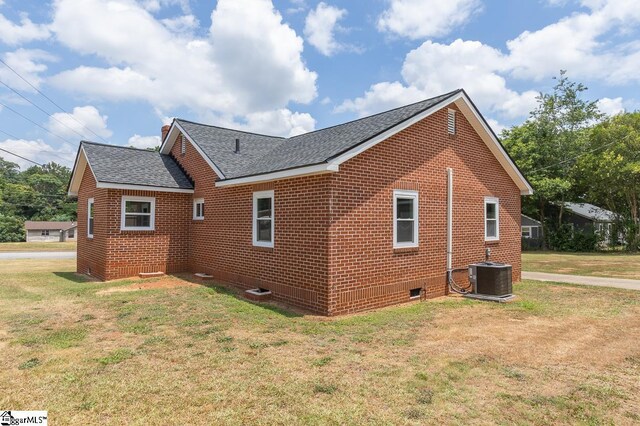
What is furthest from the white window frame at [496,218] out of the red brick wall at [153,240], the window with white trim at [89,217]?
the window with white trim at [89,217]

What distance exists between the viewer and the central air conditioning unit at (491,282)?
10312 mm

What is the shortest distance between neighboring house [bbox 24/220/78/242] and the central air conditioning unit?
76603 millimetres

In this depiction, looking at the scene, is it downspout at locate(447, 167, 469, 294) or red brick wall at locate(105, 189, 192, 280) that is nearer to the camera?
downspout at locate(447, 167, 469, 294)

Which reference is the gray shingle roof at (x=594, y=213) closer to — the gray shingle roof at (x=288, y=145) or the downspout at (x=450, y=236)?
the downspout at (x=450, y=236)

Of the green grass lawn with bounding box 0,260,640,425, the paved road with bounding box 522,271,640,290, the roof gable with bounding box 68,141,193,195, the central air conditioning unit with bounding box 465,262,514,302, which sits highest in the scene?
the roof gable with bounding box 68,141,193,195

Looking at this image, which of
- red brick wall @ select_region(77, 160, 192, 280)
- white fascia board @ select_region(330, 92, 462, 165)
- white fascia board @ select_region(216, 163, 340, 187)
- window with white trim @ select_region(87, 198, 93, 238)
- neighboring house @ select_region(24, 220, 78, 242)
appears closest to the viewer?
white fascia board @ select_region(216, 163, 340, 187)

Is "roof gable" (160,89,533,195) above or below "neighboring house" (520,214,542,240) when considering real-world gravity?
above

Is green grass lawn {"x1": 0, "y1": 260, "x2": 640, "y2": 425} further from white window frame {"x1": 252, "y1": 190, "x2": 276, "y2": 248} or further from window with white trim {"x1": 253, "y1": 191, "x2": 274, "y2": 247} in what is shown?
window with white trim {"x1": 253, "y1": 191, "x2": 274, "y2": 247}

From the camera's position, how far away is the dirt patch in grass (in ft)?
35.9

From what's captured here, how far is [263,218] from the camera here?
1038cm

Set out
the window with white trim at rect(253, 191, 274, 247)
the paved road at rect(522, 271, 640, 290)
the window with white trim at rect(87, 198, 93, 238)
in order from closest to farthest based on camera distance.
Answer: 1. the window with white trim at rect(253, 191, 274, 247)
2. the paved road at rect(522, 271, 640, 290)
3. the window with white trim at rect(87, 198, 93, 238)

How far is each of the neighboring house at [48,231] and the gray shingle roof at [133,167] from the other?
215 ft

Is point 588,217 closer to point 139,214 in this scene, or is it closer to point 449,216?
point 449,216

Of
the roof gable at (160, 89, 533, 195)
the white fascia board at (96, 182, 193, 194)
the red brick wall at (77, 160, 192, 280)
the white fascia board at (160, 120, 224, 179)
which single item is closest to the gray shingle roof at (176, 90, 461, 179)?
the roof gable at (160, 89, 533, 195)
